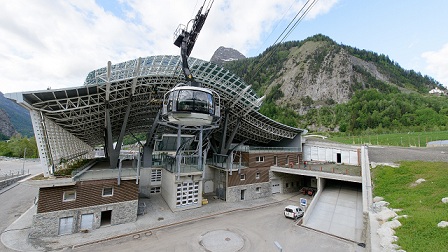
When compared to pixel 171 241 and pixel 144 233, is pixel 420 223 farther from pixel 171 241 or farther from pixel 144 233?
pixel 144 233

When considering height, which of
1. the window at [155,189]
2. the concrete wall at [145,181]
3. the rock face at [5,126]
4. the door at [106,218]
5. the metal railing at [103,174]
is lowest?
the door at [106,218]

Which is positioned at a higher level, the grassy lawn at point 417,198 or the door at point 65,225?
the grassy lawn at point 417,198

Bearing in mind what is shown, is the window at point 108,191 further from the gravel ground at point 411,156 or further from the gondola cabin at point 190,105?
the gravel ground at point 411,156

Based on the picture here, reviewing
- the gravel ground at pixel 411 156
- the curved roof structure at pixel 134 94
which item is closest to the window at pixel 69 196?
the curved roof structure at pixel 134 94

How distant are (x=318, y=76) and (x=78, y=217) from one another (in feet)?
458

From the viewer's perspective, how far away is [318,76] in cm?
12938

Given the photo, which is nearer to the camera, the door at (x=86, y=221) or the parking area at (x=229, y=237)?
the parking area at (x=229, y=237)

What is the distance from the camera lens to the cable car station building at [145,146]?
1605 centimetres

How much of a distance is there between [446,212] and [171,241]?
52.5 ft

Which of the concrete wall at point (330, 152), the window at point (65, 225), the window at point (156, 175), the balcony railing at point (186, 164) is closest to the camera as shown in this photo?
the window at point (65, 225)

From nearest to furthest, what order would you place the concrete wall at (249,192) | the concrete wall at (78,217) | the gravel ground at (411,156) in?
the concrete wall at (78,217), the gravel ground at (411,156), the concrete wall at (249,192)

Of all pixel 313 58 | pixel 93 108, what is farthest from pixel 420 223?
pixel 313 58

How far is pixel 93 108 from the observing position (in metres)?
20.9

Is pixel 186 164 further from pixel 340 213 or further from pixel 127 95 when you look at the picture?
pixel 340 213
